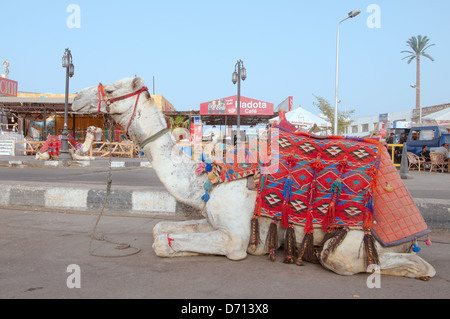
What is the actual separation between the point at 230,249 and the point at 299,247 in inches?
24.9

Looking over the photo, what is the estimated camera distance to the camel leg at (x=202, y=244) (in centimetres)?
312

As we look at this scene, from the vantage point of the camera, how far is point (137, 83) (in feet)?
11.3

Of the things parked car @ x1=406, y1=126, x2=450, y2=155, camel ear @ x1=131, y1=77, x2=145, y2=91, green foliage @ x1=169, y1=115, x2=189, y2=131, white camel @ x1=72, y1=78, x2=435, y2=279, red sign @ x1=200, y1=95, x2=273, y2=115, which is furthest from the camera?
green foliage @ x1=169, y1=115, x2=189, y2=131

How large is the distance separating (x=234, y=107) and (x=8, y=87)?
22073mm

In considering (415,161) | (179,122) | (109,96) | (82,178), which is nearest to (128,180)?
(82,178)

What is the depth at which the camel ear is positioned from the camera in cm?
344

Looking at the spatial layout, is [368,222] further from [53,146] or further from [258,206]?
[53,146]


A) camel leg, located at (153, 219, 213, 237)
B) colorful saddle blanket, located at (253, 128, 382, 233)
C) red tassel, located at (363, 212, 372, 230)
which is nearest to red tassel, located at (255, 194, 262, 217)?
colorful saddle blanket, located at (253, 128, 382, 233)

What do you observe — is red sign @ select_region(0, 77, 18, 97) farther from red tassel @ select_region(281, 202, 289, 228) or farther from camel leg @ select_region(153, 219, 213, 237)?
red tassel @ select_region(281, 202, 289, 228)

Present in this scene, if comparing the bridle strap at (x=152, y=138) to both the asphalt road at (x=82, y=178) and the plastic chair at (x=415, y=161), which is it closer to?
the asphalt road at (x=82, y=178)

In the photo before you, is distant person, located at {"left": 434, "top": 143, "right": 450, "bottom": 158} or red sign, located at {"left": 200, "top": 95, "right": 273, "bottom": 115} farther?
red sign, located at {"left": 200, "top": 95, "right": 273, "bottom": 115}

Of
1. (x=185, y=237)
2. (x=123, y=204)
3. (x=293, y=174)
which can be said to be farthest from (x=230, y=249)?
(x=123, y=204)

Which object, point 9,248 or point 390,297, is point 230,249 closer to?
point 390,297

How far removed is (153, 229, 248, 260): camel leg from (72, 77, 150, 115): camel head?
51.1 inches
